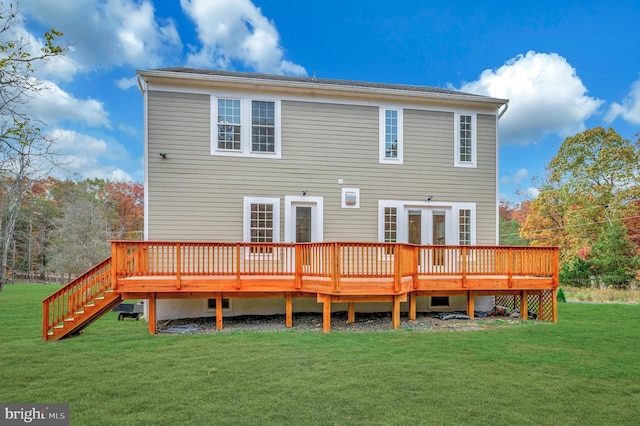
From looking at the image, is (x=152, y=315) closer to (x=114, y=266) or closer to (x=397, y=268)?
(x=114, y=266)

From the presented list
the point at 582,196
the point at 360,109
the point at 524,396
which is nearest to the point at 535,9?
the point at 582,196

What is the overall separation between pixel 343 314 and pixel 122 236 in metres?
23.9

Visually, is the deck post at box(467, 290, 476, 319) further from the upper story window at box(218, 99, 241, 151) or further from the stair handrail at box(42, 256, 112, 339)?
the stair handrail at box(42, 256, 112, 339)

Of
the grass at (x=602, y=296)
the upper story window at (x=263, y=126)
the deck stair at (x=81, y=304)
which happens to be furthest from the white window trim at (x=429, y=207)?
the grass at (x=602, y=296)

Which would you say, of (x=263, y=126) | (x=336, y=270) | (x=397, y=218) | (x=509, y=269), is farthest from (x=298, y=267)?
(x=509, y=269)

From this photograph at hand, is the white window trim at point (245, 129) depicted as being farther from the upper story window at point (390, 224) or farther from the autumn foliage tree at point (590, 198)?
the autumn foliage tree at point (590, 198)

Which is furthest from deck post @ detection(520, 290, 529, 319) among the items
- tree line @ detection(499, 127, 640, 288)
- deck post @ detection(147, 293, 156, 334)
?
tree line @ detection(499, 127, 640, 288)

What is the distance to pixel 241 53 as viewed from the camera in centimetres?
1853

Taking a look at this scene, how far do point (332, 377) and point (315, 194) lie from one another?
551 centimetres

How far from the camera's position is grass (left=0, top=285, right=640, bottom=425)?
149 inches

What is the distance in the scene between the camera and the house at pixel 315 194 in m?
8.48

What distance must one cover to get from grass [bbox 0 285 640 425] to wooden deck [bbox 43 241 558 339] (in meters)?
0.84

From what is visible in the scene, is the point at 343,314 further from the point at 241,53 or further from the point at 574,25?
the point at 574,25

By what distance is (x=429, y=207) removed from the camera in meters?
10.3
